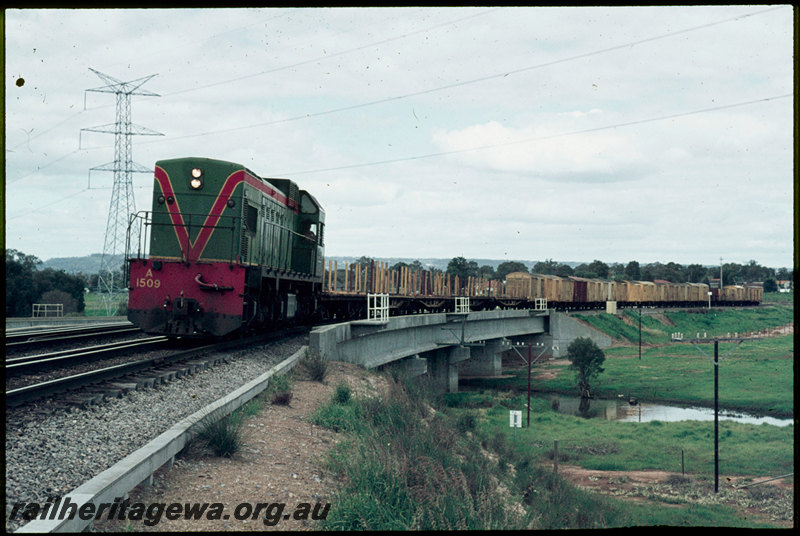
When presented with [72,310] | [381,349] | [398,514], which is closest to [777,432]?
[381,349]

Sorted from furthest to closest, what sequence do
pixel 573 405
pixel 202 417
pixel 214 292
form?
pixel 573 405, pixel 214 292, pixel 202 417

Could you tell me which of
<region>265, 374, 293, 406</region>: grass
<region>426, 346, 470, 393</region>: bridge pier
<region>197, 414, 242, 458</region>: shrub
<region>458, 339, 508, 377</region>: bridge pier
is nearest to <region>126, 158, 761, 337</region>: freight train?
<region>265, 374, 293, 406</region>: grass

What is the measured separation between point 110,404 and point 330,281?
2007 cm

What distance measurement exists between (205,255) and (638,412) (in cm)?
3553

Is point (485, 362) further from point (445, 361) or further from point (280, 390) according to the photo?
point (280, 390)

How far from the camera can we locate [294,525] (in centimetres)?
654

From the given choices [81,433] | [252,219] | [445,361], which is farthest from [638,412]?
[81,433]

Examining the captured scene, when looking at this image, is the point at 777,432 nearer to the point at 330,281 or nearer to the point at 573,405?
the point at 573,405

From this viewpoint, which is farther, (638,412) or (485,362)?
(485,362)

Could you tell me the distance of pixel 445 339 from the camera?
44.2 meters

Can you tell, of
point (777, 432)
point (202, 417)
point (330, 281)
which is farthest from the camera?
point (777, 432)

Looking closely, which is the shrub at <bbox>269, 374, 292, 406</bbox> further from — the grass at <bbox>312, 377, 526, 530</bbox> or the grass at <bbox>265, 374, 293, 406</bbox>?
the grass at <bbox>312, 377, 526, 530</bbox>

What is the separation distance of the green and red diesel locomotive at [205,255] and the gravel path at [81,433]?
352 centimetres

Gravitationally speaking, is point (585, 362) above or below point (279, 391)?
below
